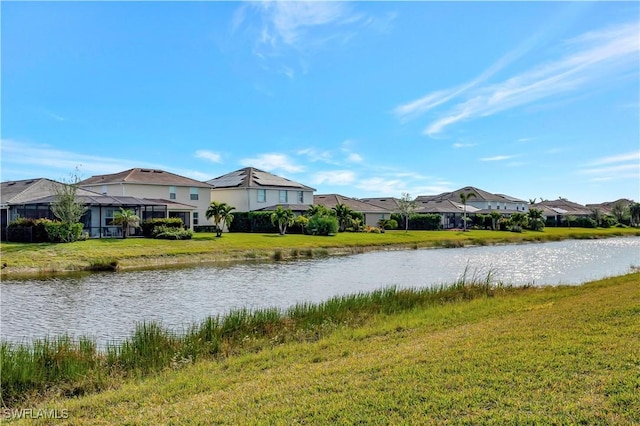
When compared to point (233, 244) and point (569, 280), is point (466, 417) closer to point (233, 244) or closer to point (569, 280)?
point (569, 280)

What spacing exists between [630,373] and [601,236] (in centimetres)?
7386

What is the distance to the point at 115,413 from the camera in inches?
250

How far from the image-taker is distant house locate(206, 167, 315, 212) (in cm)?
5938

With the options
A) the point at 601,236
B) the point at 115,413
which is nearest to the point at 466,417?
the point at 115,413

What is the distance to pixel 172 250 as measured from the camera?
35250 millimetres

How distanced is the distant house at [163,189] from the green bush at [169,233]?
4881 millimetres

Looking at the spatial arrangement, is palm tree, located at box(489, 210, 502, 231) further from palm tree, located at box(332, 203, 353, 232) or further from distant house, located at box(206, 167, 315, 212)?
distant house, located at box(206, 167, 315, 212)

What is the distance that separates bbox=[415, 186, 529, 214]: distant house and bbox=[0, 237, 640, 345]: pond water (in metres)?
56.0

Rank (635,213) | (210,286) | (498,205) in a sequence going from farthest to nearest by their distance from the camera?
(635,213), (498,205), (210,286)

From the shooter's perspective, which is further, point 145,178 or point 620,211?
point 620,211

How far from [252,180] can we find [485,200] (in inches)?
1974

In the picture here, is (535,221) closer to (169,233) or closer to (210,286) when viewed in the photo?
(169,233)

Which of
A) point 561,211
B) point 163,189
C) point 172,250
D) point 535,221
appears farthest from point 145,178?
point 561,211

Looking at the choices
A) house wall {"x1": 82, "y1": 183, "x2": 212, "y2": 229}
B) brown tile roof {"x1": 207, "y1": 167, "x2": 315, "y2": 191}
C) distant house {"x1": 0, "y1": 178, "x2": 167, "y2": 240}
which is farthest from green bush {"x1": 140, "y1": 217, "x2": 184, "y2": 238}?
brown tile roof {"x1": 207, "y1": 167, "x2": 315, "y2": 191}
